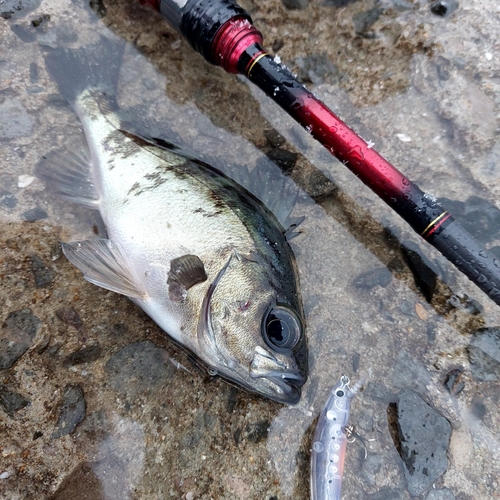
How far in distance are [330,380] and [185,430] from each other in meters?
0.93

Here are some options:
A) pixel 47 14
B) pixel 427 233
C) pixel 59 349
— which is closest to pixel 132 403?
pixel 59 349

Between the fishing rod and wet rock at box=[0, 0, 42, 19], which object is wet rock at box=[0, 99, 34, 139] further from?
the fishing rod

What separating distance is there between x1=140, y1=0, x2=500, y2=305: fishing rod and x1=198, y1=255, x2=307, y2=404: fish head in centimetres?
85

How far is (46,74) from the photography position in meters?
3.20

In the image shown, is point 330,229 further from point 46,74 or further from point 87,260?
point 46,74

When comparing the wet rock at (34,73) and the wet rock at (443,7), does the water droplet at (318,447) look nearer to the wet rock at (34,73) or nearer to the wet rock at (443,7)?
the wet rock at (34,73)

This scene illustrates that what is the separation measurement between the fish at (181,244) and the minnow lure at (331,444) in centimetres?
41

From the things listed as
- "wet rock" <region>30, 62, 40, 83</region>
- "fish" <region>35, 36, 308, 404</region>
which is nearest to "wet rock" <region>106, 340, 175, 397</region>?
"fish" <region>35, 36, 308, 404</region>

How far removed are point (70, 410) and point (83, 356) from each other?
0.31m

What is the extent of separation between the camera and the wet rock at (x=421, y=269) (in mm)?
2980

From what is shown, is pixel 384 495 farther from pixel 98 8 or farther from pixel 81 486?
pixel 98 8

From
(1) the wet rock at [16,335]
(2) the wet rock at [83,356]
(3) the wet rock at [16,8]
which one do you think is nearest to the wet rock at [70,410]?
(2) the wet rock at [83,356]

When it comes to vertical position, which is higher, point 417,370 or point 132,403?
point 417,370

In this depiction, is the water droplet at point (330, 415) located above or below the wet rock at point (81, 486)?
above
